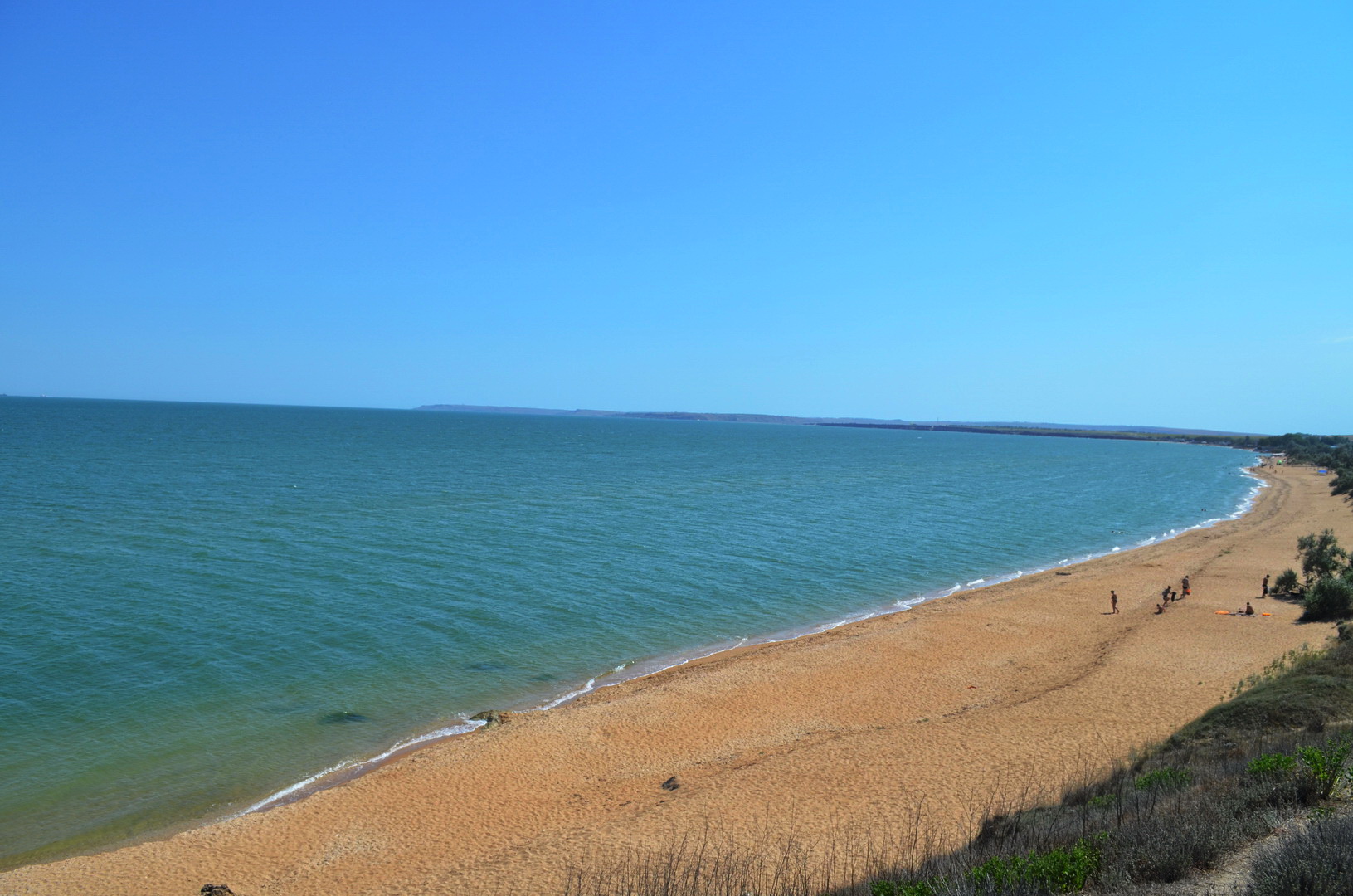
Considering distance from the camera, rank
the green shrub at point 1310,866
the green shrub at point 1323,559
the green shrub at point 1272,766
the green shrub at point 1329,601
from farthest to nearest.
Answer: the green shrub at point 1323,559 < the green shrub at point 1329,601 < the green shrub at point 1272,766 < the green shrub at point 1310,866

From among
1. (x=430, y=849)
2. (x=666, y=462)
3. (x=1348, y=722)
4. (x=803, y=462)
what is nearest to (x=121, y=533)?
(x=430, y=849)

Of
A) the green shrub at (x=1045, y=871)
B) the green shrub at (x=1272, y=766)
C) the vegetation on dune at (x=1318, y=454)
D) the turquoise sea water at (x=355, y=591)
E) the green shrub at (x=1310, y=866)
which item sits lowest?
the turquoise sea water at (x=355, y=591)

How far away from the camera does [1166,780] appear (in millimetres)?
9609

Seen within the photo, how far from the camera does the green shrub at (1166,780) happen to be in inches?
368

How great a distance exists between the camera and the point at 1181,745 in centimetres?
1243

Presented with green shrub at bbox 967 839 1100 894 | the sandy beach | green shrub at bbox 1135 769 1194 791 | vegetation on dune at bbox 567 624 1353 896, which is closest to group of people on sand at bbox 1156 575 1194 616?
the sandy beach

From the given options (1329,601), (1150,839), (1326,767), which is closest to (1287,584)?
(1329,601)

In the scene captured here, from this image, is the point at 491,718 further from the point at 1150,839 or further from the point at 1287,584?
the point at 1287,584

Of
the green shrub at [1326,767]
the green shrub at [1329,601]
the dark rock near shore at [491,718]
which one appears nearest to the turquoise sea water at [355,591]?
the dark rock near shore at [491,718]

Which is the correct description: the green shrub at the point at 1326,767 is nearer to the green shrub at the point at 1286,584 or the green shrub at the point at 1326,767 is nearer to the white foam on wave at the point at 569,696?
the white foam on wave at the point at 569,696

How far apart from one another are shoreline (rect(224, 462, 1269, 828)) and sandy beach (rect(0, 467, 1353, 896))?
483mm

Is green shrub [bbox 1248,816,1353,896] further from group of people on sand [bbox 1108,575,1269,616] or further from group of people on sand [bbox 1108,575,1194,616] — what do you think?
group of people on sand [bbox 1108,575,1269,616]

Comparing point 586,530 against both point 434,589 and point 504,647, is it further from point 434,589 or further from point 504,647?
point 504,647

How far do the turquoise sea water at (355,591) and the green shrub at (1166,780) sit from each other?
1376 cm
